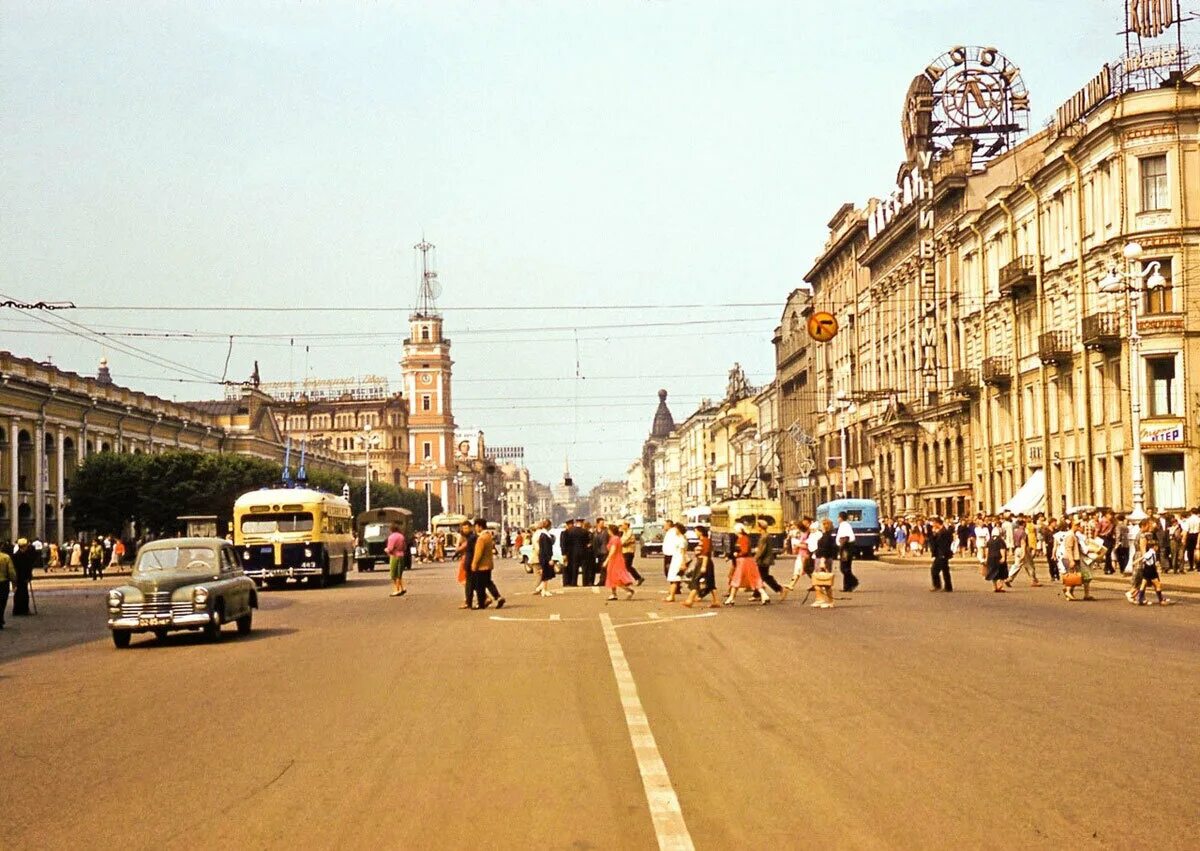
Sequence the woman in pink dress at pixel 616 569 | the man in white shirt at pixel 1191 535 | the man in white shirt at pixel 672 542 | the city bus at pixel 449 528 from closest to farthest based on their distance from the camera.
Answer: the man in white shirt at pixel 672 542 → the woman in pink dress at pixel 616 569 → the man in white shirt at pixel 1191 535 → the city bus at pixel 449 528

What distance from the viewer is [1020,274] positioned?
63031 mm

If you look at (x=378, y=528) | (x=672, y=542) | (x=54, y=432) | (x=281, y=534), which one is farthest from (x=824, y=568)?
(x=54, y=432)

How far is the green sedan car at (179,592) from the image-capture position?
23641 mm

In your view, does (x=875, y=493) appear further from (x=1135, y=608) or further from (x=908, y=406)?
(x=1135, y=608)

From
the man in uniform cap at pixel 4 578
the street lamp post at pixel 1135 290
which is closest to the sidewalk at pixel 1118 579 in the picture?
the street lamp post at pixel 1135 290

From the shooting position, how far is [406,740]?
1203cm

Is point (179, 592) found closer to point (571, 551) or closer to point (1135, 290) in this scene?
point (571, 551)

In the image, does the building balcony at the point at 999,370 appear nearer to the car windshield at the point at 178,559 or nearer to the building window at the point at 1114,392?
the building window at the point at 1114,392

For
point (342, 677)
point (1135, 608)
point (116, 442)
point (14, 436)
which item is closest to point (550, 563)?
point (1135, 608)

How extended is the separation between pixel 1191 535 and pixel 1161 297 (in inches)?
526

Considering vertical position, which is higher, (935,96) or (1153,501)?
(935,96)

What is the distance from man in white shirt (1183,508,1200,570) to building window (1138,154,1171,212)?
1399 centimetres

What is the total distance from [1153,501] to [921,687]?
40930mm

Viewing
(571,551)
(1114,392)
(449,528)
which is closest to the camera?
(571,551)
